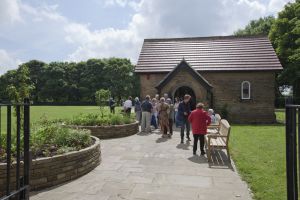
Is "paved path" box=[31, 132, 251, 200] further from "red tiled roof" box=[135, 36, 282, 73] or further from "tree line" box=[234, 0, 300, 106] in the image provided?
"tree line" box=[234, 0, 300, 106]

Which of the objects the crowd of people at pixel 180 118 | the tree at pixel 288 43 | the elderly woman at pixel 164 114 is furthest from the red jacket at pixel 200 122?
the tree at pixel 288 43

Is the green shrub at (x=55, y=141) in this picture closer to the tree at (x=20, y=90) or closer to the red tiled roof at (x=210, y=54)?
the tree at (x=20, y=90)

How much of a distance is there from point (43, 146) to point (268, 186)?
5258 mm

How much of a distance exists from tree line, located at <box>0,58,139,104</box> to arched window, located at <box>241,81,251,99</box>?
1664 inches

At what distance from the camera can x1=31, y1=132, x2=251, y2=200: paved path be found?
20.8 ft

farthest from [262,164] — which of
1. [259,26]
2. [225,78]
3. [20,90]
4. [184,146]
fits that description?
[259,26]

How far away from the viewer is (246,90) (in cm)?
2461

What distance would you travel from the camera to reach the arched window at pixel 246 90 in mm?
24453

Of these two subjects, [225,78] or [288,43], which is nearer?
[225,78]

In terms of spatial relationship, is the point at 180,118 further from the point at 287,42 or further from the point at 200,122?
the point at 287,42

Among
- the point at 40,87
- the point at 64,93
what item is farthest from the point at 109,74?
the point at 40,87

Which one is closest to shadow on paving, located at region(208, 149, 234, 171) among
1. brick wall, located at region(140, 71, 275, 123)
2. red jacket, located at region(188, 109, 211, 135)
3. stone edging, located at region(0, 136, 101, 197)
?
red jacket, located at region(188, 109, 211, 135)

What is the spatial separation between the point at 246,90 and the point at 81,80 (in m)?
50.5

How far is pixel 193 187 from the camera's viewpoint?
6910 millimetres
